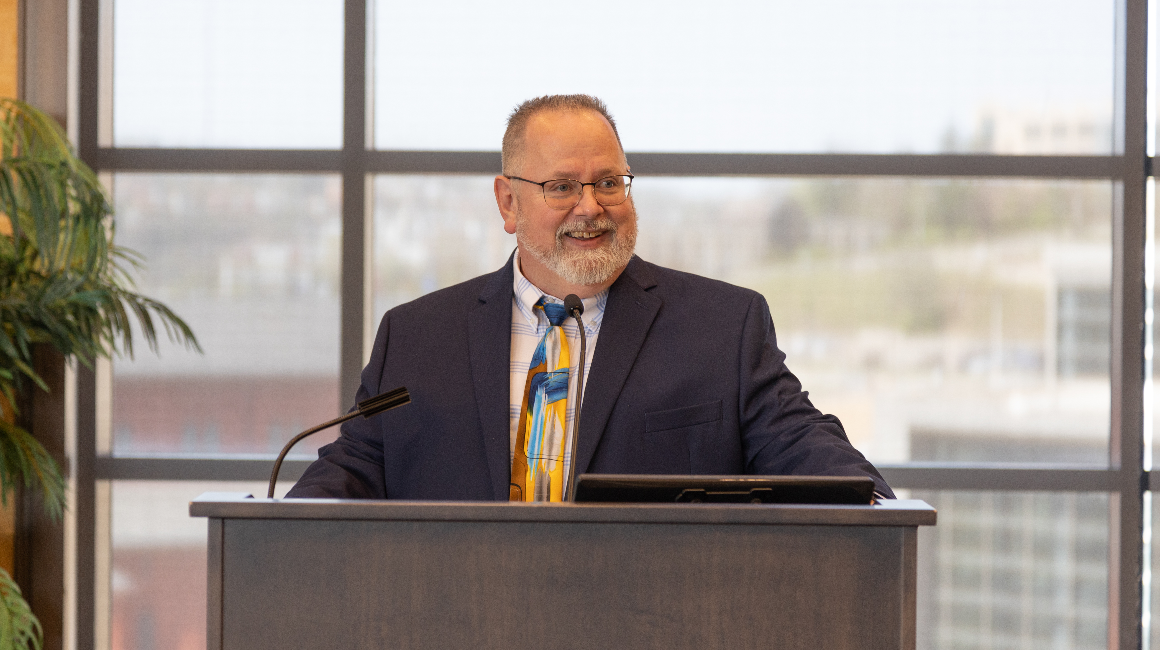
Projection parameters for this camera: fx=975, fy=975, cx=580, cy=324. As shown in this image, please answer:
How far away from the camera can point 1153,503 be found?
354 centimetres

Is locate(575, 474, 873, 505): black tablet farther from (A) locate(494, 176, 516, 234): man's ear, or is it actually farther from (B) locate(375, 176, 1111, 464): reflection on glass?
(B) locate(375, 176, 1111, 464): reflection on glass

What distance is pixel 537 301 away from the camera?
201cm

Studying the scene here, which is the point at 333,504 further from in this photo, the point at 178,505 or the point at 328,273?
the point at 178,505

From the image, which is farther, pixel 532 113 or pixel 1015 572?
pixel 1015 572

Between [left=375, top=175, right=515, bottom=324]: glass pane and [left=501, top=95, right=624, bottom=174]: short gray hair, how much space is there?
1.53 m

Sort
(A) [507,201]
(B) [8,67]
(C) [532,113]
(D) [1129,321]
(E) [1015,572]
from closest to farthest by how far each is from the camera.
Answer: (C) [532,113], (A) [507,201], (B) [8,67], (D) [1129,321], (E) [1015,572]

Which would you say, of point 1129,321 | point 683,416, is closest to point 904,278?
point 1129,321

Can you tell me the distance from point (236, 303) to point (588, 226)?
82.4 inches

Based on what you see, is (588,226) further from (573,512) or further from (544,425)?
(573,512)

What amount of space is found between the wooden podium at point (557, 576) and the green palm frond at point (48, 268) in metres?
2.06

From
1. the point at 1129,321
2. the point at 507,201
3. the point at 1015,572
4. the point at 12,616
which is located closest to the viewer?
the point at 507,201

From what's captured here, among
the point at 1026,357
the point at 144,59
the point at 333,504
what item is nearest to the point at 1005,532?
the point at 1026,357

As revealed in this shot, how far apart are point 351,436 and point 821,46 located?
2.42 m

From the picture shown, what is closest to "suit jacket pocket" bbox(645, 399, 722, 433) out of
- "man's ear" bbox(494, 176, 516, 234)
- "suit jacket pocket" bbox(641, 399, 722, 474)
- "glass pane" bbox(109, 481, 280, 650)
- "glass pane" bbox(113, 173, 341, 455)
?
"suit jacket pocket" bbox(641, 399, 722, 474)
